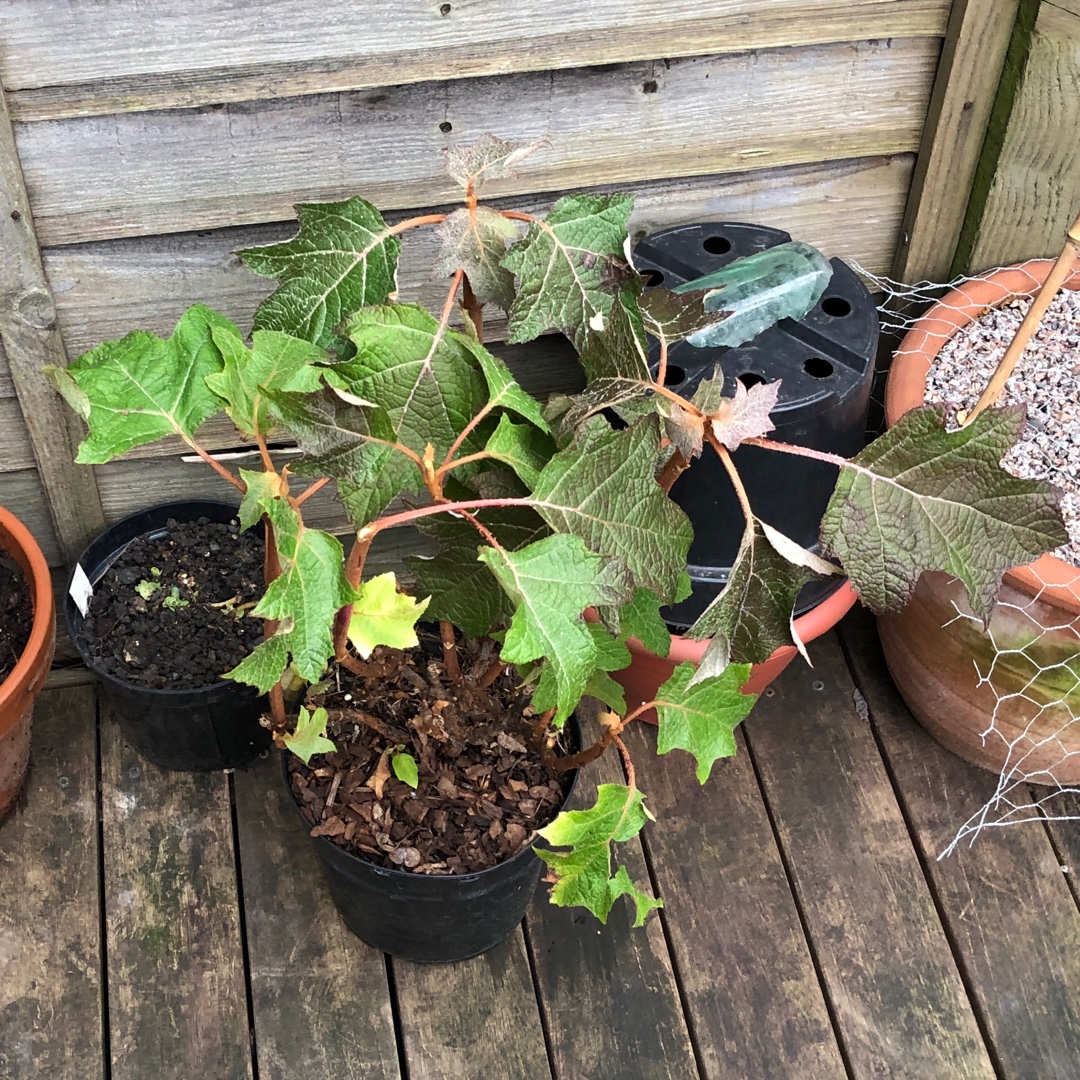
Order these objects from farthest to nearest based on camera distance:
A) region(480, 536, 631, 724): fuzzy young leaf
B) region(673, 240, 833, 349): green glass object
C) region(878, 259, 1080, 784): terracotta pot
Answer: region(878, 259, 1080, 784): terracotta pot, region(673, 240, 833, 349): green glass object, region(480, 536, 631, 724): fuzzy young leaf

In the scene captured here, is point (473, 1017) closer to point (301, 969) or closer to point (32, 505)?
point (301, 969)

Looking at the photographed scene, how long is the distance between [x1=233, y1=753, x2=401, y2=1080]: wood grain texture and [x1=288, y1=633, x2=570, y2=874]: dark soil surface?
0.27 m

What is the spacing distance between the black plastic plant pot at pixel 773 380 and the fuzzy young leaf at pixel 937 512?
370 mm

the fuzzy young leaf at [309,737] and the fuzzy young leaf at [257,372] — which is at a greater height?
the fuzzy young leaf at [257,372]

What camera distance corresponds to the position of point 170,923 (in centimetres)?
150

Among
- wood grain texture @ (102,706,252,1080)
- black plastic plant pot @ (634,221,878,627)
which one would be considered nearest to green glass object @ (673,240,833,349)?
black plastic plant pot @ (634,221,878,627)

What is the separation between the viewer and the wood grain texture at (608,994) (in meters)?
1.43

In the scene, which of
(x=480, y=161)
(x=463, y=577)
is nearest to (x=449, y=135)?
(x=480, y=161)

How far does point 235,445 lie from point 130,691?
339 mm

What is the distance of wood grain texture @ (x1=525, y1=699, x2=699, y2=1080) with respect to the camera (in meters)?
1.43

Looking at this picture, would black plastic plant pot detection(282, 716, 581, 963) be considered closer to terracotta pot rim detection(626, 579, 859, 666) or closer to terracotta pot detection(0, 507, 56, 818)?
terracotta pot rim detection(626, 579, 859, 666)

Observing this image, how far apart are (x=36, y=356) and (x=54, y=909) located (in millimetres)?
703

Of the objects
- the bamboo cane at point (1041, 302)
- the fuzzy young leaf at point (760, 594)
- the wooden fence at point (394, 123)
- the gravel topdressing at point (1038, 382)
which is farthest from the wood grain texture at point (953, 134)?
the fuzzy young leaf at point (760, 594)

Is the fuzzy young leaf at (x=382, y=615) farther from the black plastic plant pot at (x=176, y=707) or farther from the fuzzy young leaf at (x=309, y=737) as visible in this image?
the black plastic plant pot at (x=176, y=707)
